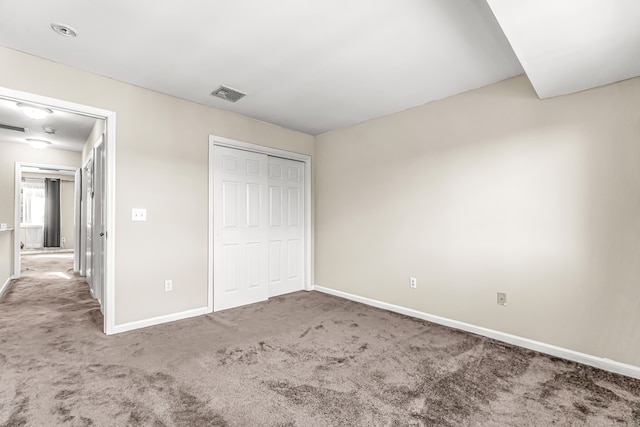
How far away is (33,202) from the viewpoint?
30.7 feet

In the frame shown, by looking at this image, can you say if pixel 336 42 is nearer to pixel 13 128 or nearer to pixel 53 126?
pixel 53 126

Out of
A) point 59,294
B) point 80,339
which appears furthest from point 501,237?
point 59,294

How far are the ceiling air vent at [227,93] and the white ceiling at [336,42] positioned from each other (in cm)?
8

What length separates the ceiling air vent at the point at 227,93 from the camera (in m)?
3.03

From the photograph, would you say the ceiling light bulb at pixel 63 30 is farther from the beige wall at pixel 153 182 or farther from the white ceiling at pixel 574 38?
the white ceiling at pixel 574 38

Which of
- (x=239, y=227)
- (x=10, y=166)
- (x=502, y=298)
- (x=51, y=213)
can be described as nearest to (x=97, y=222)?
(x=239, y=227)

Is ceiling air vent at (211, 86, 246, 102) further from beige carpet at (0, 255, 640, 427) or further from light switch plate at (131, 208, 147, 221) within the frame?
beige carpet at (0, 255, 640, 427)

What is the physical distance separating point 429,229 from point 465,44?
1.78m

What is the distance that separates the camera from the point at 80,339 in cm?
266

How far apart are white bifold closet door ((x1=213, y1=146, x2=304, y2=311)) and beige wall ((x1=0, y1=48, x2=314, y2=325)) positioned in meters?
0.21

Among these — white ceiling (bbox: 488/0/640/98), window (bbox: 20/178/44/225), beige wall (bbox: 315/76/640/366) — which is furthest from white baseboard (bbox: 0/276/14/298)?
white ceiling (bbox: 488/0/640/98)

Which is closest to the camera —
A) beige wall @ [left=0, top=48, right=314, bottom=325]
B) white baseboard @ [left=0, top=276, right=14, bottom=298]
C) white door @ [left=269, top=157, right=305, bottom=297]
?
beige wall @ [left=0, top=48, right=314, bottom=325]

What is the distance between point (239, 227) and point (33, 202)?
9.70 m

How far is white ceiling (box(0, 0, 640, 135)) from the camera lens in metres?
1.76
